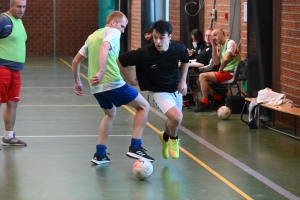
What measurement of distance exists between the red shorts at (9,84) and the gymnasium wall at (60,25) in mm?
18662

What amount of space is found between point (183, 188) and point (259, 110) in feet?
13.8

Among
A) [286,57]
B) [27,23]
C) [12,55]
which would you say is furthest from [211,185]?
[27,23]

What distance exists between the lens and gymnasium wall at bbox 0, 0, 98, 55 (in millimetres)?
26859

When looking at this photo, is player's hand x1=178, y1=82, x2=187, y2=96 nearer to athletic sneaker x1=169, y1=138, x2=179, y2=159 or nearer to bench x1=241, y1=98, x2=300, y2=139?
athletic sneaker x1=169, y1=138, x2=179, y2=159

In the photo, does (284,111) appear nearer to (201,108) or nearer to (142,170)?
(201,108)

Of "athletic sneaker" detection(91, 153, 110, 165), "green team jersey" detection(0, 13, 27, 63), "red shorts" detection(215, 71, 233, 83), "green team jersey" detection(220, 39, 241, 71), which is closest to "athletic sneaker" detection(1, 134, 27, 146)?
"green team jersey" detection(0, 13, 27, 63)

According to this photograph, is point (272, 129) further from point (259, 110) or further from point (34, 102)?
point (34, 102)

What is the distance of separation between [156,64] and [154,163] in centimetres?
118

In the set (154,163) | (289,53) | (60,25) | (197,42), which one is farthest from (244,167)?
(60,25)

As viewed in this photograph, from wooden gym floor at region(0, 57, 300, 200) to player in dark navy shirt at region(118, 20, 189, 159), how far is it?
693mm

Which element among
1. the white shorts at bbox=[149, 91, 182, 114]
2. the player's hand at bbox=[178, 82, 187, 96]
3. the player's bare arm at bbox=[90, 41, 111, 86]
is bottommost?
the white shorts at bbox=[149, 91, 182, 114]

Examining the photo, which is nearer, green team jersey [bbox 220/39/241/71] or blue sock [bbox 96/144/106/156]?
blue sock [bbox 96/144/106/156]

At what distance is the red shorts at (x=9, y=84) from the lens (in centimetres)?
821

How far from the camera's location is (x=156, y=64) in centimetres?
716
